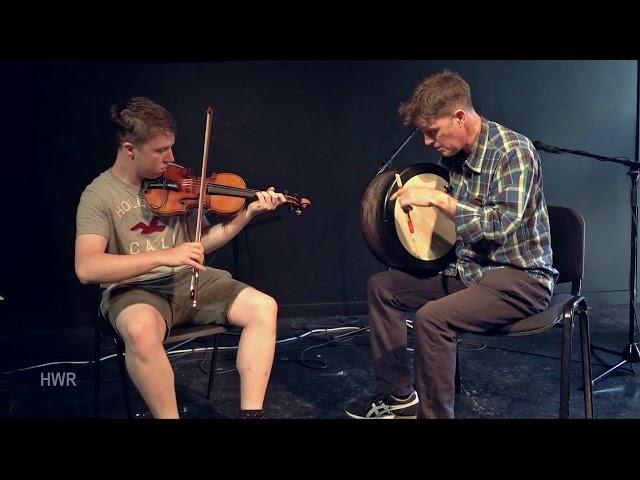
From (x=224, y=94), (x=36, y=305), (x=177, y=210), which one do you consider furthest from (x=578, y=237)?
(x=36, y=305)

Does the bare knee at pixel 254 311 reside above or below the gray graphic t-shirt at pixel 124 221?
below

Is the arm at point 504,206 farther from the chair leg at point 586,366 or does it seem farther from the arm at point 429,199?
the chair leg at point 586,366

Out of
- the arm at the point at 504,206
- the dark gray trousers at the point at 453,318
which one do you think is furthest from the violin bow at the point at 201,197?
the arm at the point at 504,206

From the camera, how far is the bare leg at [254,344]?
2.21m

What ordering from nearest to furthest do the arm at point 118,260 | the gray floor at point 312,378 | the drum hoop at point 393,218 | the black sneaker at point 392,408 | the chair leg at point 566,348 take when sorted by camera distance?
the chair leg at point 566,348
the arm at point 118,260
the drum hoop at point 393,218
the black sneaker at point 392,408
the gray floor at point 312,378

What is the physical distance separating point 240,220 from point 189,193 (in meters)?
0.24

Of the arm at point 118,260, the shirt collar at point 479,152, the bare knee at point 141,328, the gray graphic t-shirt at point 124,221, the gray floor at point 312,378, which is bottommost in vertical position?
the gray floor at point 312,378

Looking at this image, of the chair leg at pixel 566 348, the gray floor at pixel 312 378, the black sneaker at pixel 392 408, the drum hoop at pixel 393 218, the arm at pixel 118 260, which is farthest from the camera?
the gray floor at pixel 312 378

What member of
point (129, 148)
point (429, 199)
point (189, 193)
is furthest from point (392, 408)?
point (129, 148)

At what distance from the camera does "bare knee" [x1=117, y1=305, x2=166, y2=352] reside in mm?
2090

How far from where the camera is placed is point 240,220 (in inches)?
97.7

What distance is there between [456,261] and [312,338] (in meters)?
1.46

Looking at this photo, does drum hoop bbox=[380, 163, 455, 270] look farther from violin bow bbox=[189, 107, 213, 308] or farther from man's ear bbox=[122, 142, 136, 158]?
man's ear bbox=[122, 142, 136, 158]

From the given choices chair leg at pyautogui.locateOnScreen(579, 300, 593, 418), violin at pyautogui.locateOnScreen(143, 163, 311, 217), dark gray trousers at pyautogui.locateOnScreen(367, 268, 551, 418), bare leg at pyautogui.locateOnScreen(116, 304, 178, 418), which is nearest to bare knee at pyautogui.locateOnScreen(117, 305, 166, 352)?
bare leg at pyautogui.locateOnScreen(116, 304, 178, 418)
